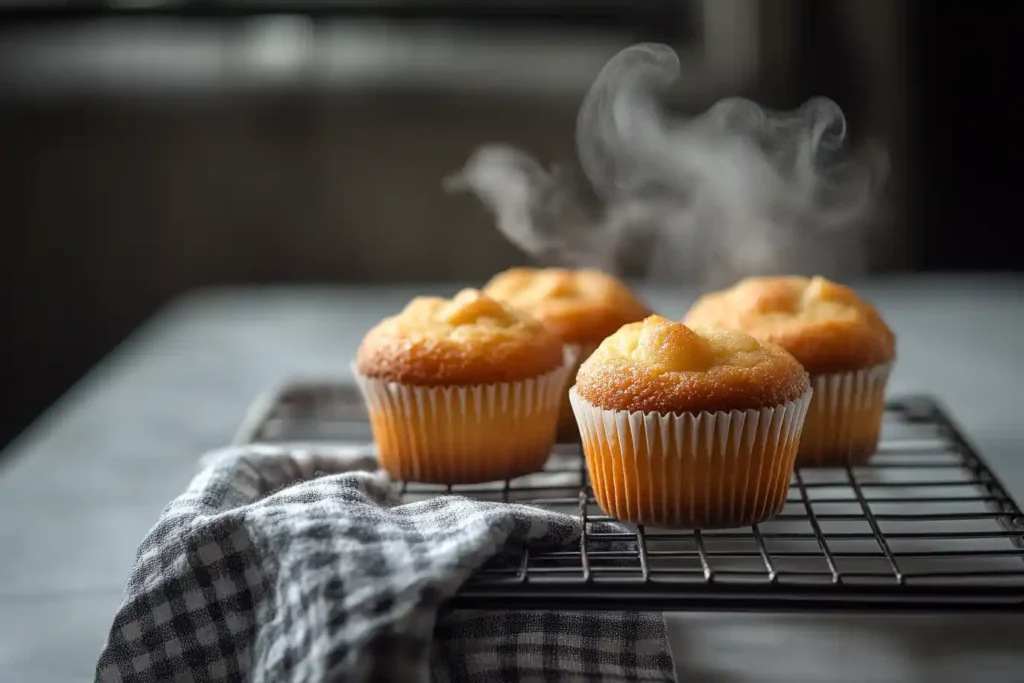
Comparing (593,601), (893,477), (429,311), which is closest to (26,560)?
(429,311)

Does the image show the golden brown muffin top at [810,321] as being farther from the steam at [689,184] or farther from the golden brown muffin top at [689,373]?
the steam at [689,184]

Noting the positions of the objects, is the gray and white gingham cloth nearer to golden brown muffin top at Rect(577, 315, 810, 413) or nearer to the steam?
golden brown muffin top at Rect(577, 315, 810, 413)

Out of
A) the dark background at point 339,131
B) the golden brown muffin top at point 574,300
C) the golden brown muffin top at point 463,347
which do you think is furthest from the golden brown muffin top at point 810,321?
the dark background at point 339,131

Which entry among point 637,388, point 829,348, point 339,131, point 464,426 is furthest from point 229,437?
point 339,131

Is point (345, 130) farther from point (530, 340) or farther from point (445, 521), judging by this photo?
point (445, 521)

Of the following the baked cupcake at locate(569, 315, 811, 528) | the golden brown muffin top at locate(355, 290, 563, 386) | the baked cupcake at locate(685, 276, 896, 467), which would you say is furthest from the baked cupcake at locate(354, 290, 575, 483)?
the baked cupcake at locate(685, 276, 896, 467)

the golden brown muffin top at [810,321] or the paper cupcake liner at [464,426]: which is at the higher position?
the golden brown muffin top at [810,321]
